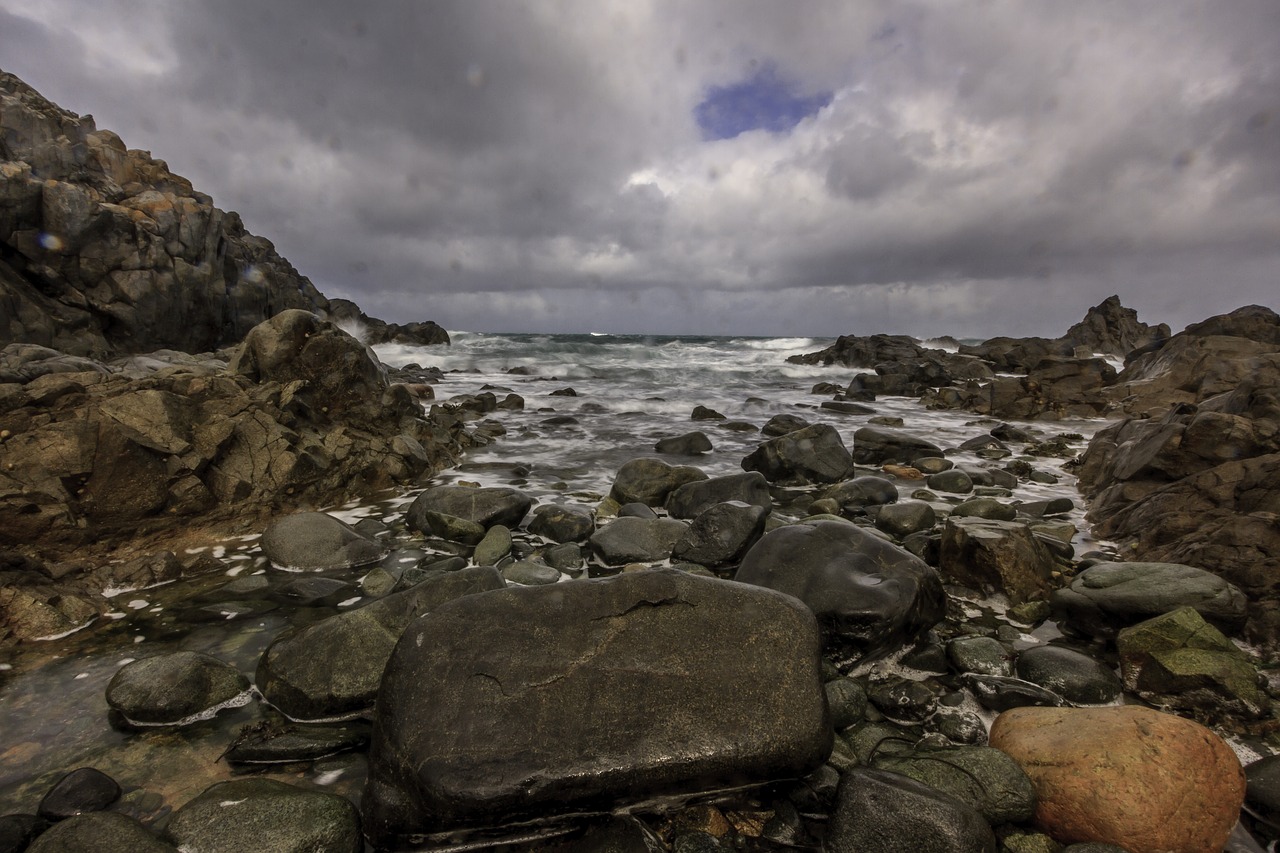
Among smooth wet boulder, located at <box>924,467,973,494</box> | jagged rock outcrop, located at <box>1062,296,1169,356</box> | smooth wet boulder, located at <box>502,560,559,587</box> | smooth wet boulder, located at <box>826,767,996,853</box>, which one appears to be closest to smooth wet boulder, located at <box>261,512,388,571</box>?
smooth wet boulder, located at <box>502,560,559,587</box>

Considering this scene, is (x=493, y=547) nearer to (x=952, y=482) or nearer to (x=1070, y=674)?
(x=1070, y=674)

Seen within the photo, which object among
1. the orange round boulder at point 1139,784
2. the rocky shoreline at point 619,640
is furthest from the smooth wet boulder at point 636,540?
the orange round boulder at point 1139,784

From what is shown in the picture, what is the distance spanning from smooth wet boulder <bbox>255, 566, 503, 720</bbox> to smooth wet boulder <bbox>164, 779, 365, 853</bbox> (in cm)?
65

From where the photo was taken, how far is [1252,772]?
264 centimetres

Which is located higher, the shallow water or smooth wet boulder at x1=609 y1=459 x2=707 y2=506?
smooth wet boulder at x1=609 y1=459 x2=707 y2=506

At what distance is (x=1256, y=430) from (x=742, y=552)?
222 inches

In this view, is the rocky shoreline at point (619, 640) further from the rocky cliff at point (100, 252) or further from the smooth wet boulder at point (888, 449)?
the rocky cliff at point (100, 252)

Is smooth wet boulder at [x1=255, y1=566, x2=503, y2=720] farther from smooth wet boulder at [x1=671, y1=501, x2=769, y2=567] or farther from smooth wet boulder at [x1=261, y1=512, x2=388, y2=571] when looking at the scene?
smooth wet boulder at [x1=671, y1=501, x2=769, y2=567]

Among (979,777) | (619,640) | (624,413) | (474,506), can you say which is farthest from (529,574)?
(624,413)

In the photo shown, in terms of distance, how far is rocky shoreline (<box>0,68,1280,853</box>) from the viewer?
240 centimetres

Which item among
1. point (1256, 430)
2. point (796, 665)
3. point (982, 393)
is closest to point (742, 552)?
point (796, 665)

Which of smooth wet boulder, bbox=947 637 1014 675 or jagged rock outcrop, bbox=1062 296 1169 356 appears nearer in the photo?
smooth wet boulder, bbox=947 637 1014 675

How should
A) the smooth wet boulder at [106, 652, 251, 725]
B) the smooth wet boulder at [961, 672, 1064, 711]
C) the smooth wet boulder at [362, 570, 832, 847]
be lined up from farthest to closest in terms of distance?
the smooth wet boulder at [961, 672, 1064, 711] < the smooth wet boulder at [106, 652, 251, 725] < the smooth wet boulder at [362, 570, 832, 847]

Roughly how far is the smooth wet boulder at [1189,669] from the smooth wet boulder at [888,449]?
718 cm
